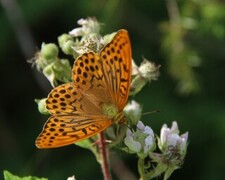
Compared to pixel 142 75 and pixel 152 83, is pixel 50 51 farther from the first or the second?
pixel 152 83

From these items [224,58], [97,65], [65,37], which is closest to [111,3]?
[224,58]

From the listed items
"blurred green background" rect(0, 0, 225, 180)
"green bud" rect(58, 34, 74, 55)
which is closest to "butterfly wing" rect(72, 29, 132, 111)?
"green bud" rect(58, 34, 74, 55)

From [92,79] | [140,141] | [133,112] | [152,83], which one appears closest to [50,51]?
[92,79]

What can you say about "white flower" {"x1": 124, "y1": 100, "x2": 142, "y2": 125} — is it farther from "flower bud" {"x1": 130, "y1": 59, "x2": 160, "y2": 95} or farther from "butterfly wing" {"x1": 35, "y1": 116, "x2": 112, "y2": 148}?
"butterfly wing" {"x1": 35, "y1": 116, "x2": 112, "y2": 148}

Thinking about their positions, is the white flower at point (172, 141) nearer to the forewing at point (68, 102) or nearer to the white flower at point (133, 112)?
the white flower at point (133, 112)

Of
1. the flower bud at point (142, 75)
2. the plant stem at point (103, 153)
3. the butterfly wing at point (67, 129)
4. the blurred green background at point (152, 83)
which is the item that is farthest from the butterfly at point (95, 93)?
the blurred green background at point (152, 83)

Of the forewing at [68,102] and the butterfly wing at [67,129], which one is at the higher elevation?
the forewing at [68,102]
